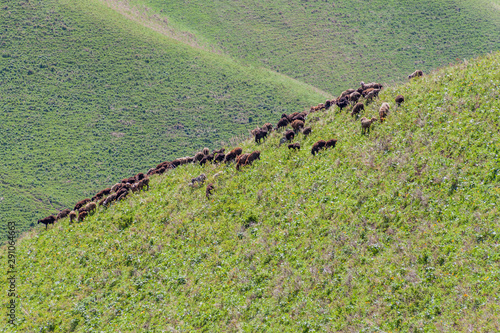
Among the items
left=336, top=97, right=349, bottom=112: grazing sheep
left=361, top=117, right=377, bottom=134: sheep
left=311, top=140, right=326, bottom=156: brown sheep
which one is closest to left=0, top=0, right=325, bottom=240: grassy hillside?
left=336, top=97, right=349, bottom=112: grazing sheep

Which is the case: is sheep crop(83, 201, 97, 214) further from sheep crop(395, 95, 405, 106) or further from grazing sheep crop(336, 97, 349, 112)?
sheep crop(395, 95, 405, 106)

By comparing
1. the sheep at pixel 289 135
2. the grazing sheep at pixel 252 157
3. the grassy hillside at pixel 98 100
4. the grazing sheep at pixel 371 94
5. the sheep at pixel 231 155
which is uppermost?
the grazing sheep at pixel 371 94

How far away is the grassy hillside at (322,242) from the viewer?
1035 centimetres

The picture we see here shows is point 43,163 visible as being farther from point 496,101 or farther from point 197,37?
point 496,101

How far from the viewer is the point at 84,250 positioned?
1864cm

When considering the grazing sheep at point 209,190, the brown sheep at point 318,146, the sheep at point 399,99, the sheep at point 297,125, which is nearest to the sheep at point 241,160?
the grazing sheep at point 209,190

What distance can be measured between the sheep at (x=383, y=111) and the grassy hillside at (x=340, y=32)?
2599 inches

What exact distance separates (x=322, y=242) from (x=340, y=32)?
9694cm

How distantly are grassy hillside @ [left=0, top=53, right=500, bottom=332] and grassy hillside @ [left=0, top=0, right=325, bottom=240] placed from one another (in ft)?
129

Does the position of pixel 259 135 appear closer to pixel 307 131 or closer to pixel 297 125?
pixel 297 125

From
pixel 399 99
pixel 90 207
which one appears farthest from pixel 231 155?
pixel 399 99

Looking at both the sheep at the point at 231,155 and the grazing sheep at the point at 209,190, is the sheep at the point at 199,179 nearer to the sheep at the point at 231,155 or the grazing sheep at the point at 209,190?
the grazing sheep at the point at 209,190

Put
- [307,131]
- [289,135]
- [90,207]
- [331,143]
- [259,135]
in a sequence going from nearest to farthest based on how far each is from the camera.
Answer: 1. [331,143]
2. [307,131]
3. [289,135]
4. [90,207]
5. [259,135]

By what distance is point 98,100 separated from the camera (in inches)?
2938
